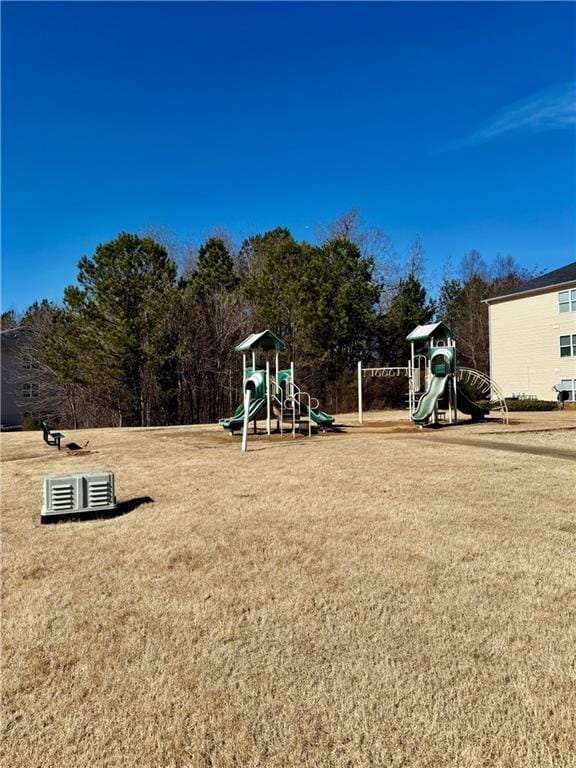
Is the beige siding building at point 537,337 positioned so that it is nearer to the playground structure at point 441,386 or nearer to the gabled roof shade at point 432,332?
the gabled roof shade at point 432,332

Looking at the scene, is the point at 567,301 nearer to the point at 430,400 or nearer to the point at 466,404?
the point at 466,404

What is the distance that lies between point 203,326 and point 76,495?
771 inches

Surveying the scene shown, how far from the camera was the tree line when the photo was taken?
21.6 m

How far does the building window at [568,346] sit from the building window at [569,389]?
1387mm

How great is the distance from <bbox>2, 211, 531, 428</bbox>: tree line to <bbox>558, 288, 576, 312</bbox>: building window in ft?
22.1

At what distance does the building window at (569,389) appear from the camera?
26.2 meters

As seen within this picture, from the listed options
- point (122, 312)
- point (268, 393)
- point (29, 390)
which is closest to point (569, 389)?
point (268, 393)

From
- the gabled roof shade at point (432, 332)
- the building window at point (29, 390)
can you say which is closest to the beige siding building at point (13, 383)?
the building window at point (29, 390)

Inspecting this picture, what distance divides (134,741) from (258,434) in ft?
38.8

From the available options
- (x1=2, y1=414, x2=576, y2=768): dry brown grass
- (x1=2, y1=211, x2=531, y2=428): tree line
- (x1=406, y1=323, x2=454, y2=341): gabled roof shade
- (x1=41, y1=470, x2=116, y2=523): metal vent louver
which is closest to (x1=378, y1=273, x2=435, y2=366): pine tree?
(x1=2, y1=211, x2=531, y2=428): tree line

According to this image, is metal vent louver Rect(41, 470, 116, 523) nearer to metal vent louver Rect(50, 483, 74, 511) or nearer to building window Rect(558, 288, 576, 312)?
metal vent louver Rect(50, 483, 74, 511)

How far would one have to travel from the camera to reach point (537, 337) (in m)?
28.4

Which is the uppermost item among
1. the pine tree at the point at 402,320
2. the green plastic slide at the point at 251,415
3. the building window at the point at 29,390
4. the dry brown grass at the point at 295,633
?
the pine tree at the point at 402,320

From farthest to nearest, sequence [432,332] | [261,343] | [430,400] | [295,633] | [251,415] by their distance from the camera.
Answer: [432,332], [430,400], [261,343], [251,415], [295,633]
